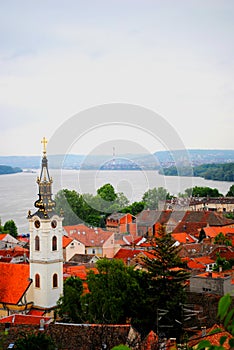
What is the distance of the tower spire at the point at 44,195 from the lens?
17348 millimetres

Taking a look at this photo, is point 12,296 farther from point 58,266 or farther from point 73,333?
point 73,333

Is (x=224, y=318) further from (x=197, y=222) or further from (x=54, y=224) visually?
(x=197, y=222)

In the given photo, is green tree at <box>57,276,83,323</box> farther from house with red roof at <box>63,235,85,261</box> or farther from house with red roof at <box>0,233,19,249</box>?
house with red roof at <box>0,233,19,249</box>

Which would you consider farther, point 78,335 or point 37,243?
point 37,243

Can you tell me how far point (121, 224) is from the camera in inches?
1559

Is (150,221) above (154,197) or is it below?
below

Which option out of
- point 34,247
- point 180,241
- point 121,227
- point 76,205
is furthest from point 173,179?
point 34,247

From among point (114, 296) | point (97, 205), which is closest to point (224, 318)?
point (114, 296)

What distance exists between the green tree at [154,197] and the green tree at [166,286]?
108ft

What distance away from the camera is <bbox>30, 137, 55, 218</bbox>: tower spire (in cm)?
1735

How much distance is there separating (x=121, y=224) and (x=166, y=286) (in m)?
25.5

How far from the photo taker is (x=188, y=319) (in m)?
13.6

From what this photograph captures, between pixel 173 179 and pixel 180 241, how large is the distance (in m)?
37.4

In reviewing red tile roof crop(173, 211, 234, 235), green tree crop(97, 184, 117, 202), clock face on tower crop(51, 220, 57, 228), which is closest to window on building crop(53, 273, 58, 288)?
clock face on tower crop(51, 220, 57, 228)
